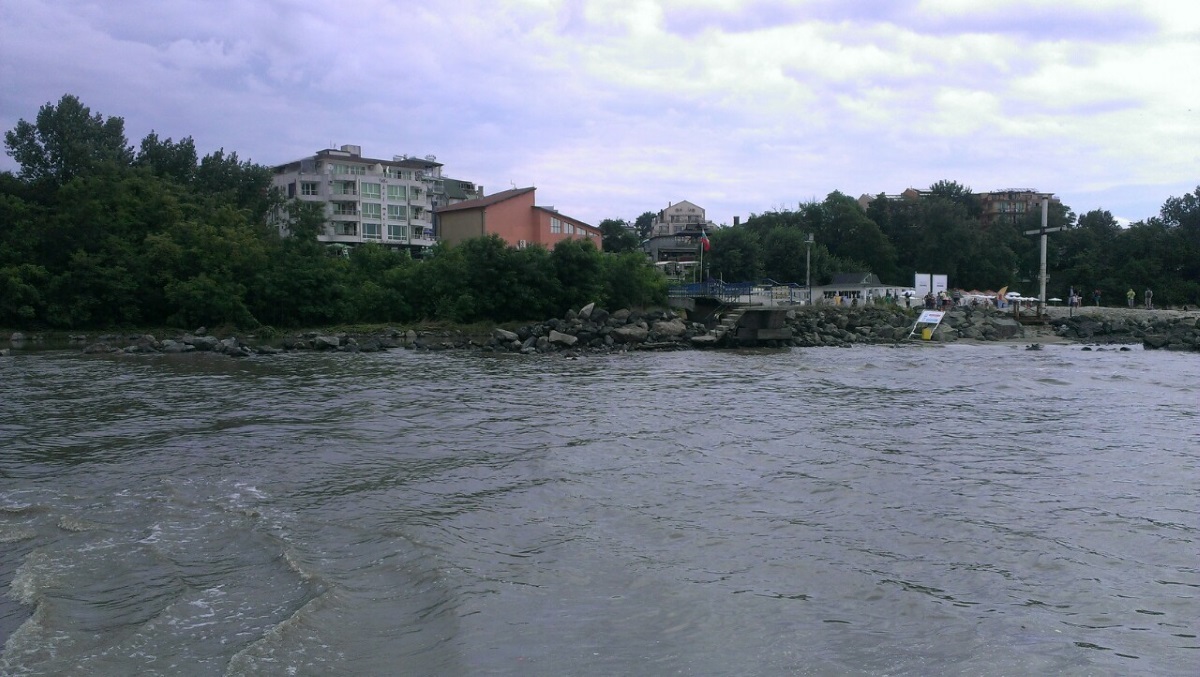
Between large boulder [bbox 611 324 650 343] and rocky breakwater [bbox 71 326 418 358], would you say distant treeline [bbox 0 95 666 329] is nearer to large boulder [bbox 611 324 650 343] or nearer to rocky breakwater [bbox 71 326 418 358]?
rocky breakwater [bbox 71 326 418 358]

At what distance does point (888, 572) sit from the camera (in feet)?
24.9

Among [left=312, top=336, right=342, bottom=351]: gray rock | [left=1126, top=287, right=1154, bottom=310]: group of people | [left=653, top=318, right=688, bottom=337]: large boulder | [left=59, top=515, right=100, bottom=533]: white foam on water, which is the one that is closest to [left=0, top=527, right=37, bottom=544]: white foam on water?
[left=59, top=515, right=100, bottom=533]: white foam on water

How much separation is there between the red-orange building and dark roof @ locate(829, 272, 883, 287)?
75.7ft

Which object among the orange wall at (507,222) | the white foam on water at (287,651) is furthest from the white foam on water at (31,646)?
the orange wall at (507,222)

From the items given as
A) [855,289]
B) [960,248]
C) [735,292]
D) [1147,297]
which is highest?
[960,248]

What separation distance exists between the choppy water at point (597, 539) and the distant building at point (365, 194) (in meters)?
58.8

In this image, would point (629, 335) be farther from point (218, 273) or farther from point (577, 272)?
point (218, 273)

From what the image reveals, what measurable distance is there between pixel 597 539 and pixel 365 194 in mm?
71480

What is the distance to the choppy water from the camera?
19.5ft

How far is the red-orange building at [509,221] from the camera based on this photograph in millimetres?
53594

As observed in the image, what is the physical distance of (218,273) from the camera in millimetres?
42531

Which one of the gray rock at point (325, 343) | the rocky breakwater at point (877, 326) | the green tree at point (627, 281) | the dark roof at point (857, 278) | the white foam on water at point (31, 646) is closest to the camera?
the white foam on water at point (31, 646)

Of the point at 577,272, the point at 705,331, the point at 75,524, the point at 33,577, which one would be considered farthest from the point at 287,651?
the point at 577,272

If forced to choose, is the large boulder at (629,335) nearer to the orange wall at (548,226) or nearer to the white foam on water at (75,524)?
the orange wall at (548,226)
